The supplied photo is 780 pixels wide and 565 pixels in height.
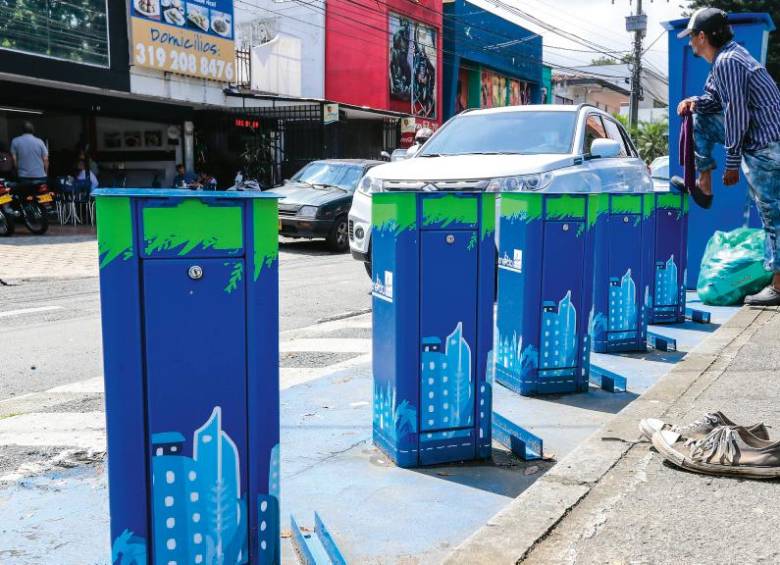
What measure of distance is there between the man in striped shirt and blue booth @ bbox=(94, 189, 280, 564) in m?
4.59

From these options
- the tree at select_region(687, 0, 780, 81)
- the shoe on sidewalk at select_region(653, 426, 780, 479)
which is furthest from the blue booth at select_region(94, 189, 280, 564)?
the tree at select_region(687, 0, 780, 81)

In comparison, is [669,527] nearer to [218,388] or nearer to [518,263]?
[218,388]

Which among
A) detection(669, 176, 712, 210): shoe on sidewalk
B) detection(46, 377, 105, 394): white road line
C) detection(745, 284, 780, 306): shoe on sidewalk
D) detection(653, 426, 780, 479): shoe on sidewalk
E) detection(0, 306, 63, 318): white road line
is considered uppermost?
detection(669, 176, 712, 210): shoe on sidewalk

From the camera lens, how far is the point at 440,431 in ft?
10.6

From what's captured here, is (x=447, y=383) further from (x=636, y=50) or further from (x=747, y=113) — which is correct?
(x=636, y=50)

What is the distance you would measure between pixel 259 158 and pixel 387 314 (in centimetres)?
1981

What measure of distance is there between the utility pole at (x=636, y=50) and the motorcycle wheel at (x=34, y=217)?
2582cm

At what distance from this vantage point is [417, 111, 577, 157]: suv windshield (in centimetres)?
712

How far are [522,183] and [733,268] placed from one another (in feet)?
6.74

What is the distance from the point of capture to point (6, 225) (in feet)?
44.5

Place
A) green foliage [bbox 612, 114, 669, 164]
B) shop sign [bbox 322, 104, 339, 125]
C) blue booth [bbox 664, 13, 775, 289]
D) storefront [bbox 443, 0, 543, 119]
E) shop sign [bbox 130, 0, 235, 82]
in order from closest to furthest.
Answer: blue booth [bbox 664, 13, 775, 289] → shop sign [bbox 130, 0, 235, 82] → shop sign [bbox 322, 104, 339, 125] → storefront [bbox 443, 0, 543, 119] → green foliage [bbox 612, 114, 669, 164]

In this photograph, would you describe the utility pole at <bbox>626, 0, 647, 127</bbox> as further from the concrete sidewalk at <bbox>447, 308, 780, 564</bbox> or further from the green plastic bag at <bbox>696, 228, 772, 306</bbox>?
the concrete sidewalk at <bbox>447, 308, 780, 564</bbox>

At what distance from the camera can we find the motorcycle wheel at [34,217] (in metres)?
14.2

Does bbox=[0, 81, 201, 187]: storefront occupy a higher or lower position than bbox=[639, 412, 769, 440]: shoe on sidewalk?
higher
